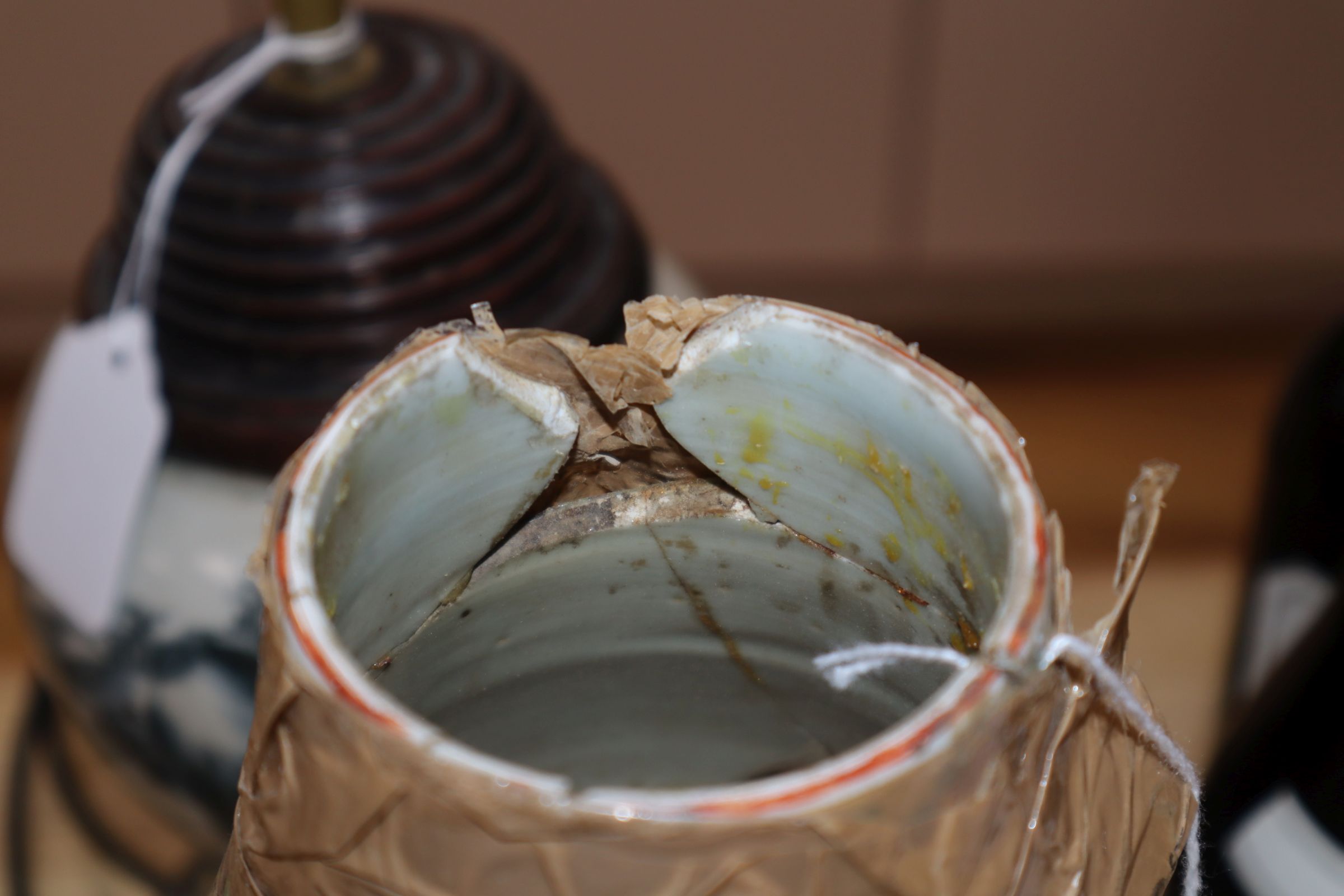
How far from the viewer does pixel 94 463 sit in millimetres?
507

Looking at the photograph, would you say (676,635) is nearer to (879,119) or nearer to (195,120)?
(195,120)

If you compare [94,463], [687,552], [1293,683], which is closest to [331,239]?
[94,463]

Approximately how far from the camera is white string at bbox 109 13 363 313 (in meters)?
0.49

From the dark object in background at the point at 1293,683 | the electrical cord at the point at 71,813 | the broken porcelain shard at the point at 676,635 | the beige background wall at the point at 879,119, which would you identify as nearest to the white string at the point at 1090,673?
the broken porcelain shard at the point at 676,635

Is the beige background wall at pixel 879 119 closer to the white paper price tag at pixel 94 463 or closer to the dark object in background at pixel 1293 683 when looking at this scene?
the dark object in background at pixel 1293 683

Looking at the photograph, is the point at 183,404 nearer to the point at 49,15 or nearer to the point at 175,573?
the point at 175,573

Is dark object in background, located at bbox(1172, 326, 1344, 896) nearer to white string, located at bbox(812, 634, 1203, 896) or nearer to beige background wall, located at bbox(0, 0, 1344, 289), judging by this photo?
white string, located at bbox(812, 634, 1203, 896)

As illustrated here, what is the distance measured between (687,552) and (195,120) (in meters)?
0.31

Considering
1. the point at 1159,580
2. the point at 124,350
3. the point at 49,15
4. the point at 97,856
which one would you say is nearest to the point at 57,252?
the point at 49,15

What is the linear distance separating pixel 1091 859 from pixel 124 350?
397mm

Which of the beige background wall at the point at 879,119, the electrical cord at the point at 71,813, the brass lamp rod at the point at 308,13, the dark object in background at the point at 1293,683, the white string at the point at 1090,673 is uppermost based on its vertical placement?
the brass lamp rod at the point at 308,13

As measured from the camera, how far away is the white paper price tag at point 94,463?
1.63 ft

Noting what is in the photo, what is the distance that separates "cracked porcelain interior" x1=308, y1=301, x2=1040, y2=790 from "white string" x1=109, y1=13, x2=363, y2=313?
28cm

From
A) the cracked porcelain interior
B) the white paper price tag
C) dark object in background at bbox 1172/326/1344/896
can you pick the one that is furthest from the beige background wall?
the cracked porcelain interior
